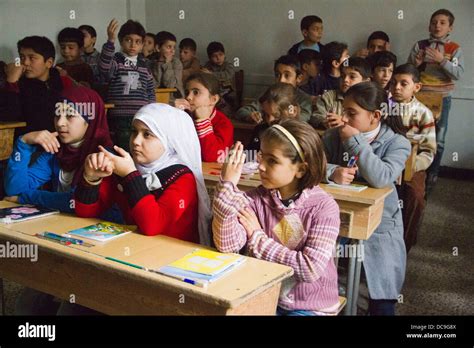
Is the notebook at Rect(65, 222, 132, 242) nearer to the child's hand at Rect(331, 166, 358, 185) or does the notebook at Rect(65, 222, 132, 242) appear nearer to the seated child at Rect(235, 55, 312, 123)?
the child's hand at Rect(331, 166, 358, 185)

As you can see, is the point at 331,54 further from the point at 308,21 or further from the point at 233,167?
the point at 233,167

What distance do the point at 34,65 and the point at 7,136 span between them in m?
0.58

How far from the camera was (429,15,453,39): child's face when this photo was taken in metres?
5.44

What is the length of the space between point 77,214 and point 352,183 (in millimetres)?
1286

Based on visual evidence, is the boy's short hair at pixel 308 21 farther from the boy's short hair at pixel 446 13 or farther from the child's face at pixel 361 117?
the child's face at pixel 361 117

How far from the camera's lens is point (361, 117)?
8.62 ft

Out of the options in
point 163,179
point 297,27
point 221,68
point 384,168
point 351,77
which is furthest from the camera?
point 221,68

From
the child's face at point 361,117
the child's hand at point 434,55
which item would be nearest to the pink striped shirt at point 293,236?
the child's face at point 361,117

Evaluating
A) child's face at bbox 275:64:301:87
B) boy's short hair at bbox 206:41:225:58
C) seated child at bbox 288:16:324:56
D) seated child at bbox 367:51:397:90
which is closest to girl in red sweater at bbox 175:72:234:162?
child's face at bbox 275:64:301:87

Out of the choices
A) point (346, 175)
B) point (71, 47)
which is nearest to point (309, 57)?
point (71, 47)

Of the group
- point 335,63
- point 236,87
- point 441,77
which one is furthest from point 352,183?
point 236,87

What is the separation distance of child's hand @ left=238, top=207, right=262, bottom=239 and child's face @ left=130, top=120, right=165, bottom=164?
1.34 feet

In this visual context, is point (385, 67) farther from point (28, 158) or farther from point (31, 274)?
point (31, 274)

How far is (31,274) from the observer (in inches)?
71.8
